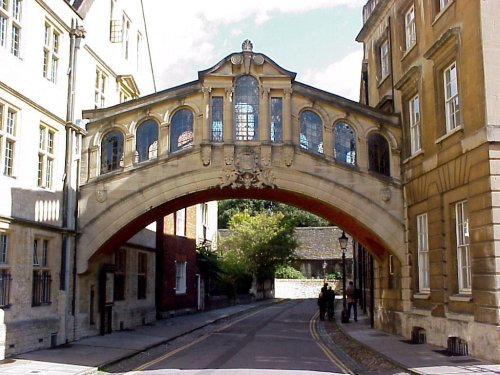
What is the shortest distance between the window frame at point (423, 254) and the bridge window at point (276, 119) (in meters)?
5.20

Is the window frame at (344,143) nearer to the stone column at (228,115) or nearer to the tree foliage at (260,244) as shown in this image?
the stone column at (228,115)

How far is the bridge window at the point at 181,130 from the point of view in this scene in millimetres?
20672

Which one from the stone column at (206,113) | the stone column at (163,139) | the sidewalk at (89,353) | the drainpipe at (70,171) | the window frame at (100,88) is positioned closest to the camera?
the sidewalk at (89,353)

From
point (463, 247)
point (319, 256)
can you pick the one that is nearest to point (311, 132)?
point (463, 247)

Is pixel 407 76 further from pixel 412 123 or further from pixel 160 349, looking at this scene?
pixel 160 349

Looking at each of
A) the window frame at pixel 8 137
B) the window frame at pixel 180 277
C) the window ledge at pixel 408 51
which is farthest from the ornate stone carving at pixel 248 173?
the window frame at pixel 180 277

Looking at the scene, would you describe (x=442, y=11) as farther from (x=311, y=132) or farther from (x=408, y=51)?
(x=311, y=132)

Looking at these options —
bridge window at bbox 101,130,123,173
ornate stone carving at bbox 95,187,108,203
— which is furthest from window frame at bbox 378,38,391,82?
ornate stone carving at bbox 95,187,108,203

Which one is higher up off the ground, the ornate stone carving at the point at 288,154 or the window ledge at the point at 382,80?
the window ledge at the point at 382,80

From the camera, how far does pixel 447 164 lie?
1631 cm

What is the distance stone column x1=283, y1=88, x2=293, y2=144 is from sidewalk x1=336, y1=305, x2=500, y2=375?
6.80 metres

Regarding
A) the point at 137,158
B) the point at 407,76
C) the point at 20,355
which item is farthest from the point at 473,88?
the point at 20,355

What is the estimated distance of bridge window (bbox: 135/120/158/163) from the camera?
68.1ft

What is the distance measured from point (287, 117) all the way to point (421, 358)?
9082 mm
